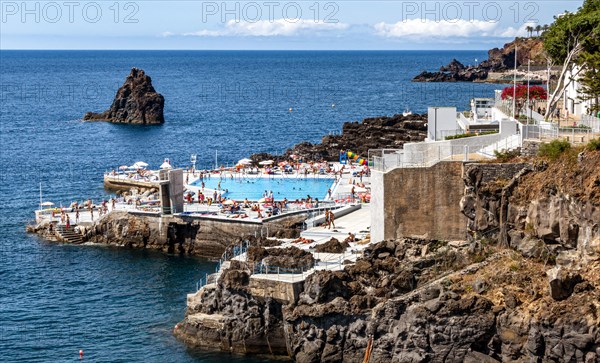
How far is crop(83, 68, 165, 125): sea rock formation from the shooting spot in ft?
528

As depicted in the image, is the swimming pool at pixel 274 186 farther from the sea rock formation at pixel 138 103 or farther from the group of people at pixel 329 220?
the sea rock formation at pixel 138 103

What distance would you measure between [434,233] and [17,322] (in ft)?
74.5

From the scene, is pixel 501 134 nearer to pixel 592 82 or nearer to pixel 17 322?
pixel 592 82

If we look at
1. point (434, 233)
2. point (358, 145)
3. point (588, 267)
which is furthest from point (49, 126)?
point (588, 267)

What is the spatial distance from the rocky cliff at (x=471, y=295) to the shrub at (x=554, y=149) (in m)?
0.54

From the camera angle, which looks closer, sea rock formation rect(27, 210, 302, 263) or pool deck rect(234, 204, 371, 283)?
pool deck rect(234, 204, 371, 283)

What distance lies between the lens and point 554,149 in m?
47.2

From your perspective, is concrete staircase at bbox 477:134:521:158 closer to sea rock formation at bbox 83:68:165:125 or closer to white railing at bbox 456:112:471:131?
white railing at bbox 456:112:471:131

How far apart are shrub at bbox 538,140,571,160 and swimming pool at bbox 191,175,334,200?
32.1 meters

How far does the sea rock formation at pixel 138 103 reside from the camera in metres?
161

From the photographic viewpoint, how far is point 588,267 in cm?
4203

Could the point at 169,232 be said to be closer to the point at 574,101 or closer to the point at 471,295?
the point at 574,101

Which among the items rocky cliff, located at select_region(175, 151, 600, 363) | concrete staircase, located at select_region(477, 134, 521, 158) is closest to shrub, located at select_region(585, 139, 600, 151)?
rocky cliff, located at select_region(175, 151, 600, 363)

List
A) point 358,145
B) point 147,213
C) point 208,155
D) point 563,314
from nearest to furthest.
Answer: point 563,314
point 147,213
point 358,145
point 208,155
